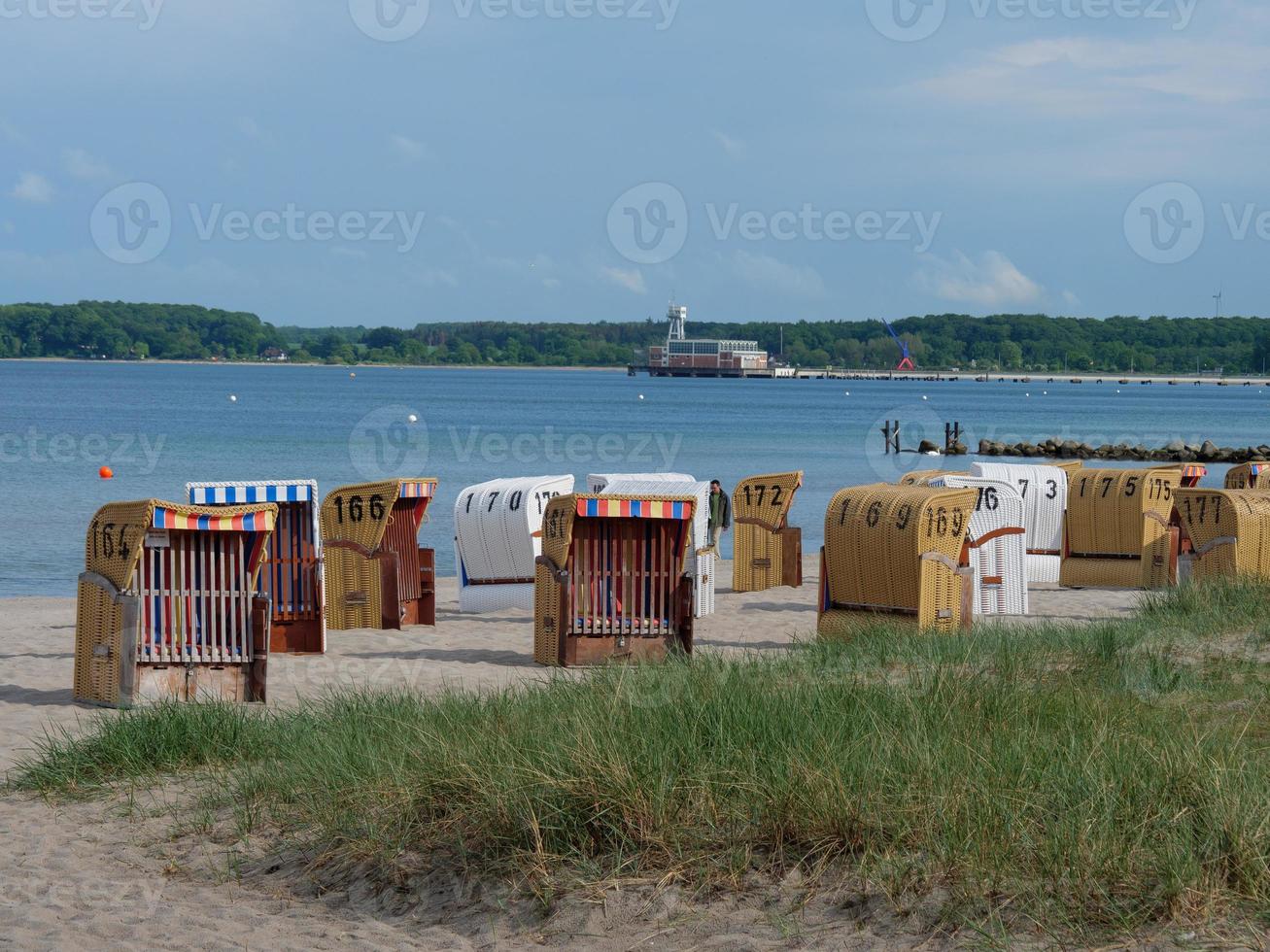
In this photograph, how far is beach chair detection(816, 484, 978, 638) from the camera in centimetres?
1272

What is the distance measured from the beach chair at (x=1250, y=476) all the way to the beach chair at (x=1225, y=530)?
578 cm

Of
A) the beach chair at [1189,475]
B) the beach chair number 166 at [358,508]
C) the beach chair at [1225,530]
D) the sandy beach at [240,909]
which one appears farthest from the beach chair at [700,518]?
the sandy beach at [240,909]

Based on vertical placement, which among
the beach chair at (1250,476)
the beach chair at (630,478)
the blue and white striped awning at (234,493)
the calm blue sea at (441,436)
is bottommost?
the calm blue sea at (441,436)

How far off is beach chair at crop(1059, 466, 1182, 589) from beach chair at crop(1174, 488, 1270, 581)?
6.91ft

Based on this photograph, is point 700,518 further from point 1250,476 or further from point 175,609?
point 1250,476

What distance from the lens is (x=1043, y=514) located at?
20.3 m

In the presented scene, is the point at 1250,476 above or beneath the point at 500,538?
above

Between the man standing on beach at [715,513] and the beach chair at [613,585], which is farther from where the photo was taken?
the man standing on beach at [715,513]

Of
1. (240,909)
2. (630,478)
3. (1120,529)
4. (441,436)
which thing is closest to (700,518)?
(630,478)

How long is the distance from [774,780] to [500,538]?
35.3 feet

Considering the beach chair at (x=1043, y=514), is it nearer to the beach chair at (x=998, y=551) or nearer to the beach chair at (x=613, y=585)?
the beach chair at (x=998, y=551)

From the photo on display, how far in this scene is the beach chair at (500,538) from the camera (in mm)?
16375

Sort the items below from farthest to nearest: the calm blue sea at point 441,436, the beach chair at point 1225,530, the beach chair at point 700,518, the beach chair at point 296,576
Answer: the calm blue sea at point 441,436
the beach chair at point 700,518
the beach chair at point 1225,530
the beach chair at point 296,576

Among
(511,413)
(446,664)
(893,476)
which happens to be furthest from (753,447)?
(446,664)
